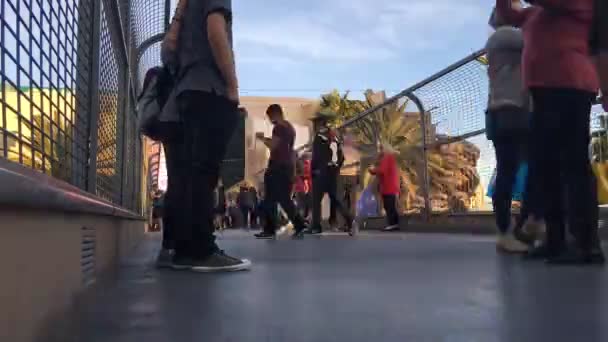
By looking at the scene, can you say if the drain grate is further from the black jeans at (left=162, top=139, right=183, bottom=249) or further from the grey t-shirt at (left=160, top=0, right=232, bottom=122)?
the grey t-shirt at (left=160, top=0, right=232, bottom=122)

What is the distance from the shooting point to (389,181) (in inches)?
446

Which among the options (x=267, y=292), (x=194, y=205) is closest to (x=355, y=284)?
(x=267, y=292)

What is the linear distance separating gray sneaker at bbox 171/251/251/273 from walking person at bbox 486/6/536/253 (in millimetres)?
2208

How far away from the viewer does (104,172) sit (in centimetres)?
476

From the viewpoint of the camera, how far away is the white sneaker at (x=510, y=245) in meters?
5.19

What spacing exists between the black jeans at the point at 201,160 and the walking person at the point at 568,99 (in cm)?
173

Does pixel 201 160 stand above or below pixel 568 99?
below

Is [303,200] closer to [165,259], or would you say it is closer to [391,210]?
[391,210]

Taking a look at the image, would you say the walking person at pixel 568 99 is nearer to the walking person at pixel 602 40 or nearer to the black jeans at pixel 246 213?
the walking person at pixel 602 40

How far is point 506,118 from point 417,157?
608 centimetres

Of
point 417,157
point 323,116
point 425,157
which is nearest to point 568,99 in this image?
point 323,116

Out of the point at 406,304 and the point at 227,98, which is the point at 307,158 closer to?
the point at 227,98

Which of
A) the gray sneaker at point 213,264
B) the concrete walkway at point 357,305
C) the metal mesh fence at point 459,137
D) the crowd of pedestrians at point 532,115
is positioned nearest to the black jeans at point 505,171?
the crowd of pedestrians at point 532,115

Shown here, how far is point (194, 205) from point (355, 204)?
1089 cm
